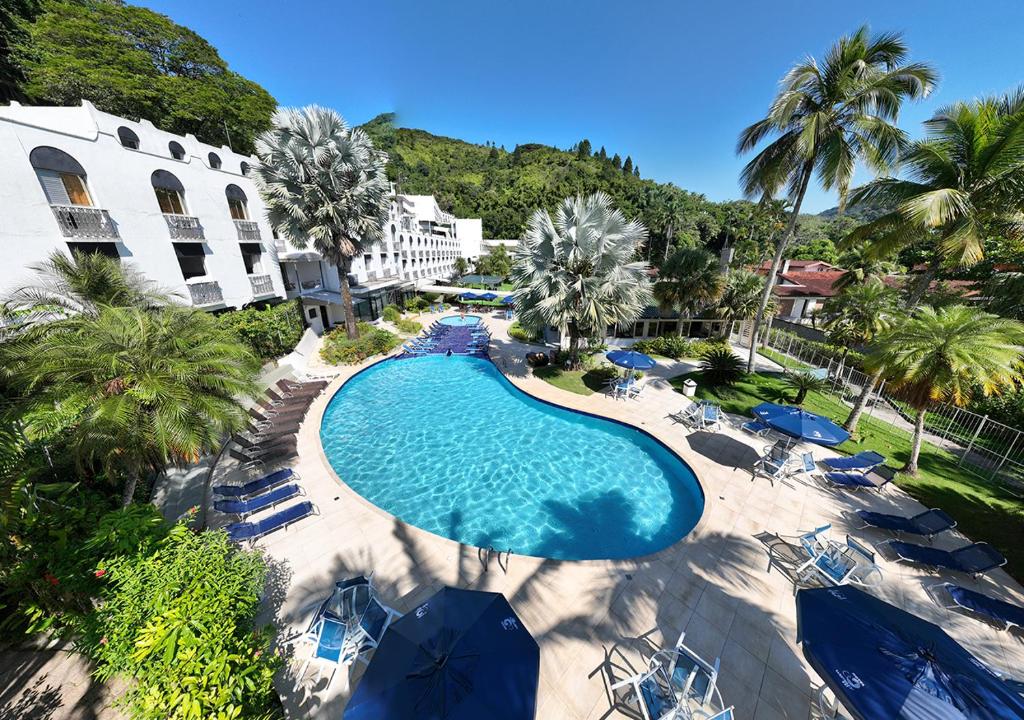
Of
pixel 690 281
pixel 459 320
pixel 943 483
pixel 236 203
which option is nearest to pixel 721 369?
pixel 690 281

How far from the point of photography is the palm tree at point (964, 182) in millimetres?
8953

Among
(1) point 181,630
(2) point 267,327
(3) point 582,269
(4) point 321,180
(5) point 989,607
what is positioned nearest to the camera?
(1) point 181,630

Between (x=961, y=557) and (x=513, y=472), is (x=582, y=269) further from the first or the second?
(x=961, y=557)

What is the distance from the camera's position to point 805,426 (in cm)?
994

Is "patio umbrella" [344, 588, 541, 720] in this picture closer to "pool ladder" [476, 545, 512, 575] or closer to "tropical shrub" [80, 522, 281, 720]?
"tropical shrub" [80, 522, 281, 720]

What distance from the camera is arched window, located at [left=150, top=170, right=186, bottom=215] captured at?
15.7 meters

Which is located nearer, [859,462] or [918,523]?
[918,523]

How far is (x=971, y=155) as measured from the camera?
30.9ft

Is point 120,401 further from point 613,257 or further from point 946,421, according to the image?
point 946,421

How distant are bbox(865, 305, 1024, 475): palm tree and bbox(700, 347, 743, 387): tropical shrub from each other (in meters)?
6.70

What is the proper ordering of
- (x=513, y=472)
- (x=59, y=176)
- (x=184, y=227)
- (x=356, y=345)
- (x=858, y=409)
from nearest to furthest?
(x=513, y=472) → (x=858, y=409) → (x=59, y=176) → (x=184, y=227) → (x=356, y=345)

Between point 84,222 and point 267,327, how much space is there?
732 centimetres

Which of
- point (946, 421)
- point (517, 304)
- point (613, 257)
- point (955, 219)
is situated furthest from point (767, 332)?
point (517, 304)

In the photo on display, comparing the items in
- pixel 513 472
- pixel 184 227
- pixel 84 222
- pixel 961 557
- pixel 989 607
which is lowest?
pixel 513 472
